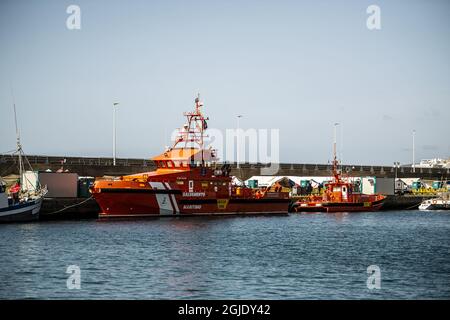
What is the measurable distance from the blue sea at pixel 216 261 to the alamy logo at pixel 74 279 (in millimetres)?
48

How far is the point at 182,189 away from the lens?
208 ft

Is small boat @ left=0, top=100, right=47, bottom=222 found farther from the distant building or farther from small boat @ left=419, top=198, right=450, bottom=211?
the distant building

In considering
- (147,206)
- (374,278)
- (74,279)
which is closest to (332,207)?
(147,206)

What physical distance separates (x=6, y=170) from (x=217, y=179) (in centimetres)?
2064

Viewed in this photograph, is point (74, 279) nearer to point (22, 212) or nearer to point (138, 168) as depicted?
point (22, 212)

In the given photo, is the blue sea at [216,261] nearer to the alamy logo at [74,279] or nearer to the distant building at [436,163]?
the alamy logo at [74,279]

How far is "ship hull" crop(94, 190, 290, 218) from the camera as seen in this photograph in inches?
2381

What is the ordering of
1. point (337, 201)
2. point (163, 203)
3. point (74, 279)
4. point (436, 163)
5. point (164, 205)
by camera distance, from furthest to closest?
point (436, 163) < point (337, 201) < point (164, 205) < point (163, 203) < point (74, 279)

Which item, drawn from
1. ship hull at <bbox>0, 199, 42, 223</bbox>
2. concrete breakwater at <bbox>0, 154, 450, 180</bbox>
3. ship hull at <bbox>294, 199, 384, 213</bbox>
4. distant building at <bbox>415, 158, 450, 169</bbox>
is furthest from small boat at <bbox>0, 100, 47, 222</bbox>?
distant building at <bbox>415, 158, 450, 169</bbox>

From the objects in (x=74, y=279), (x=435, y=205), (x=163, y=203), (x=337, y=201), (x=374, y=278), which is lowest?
(x=435, y=205)

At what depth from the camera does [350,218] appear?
69562 mm

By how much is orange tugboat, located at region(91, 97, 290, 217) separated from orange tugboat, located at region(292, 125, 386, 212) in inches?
411

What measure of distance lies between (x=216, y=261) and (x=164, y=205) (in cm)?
2813

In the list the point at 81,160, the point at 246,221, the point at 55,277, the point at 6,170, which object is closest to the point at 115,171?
the point at 81,160
